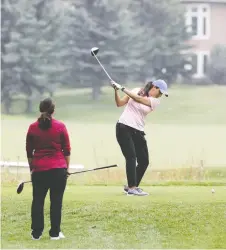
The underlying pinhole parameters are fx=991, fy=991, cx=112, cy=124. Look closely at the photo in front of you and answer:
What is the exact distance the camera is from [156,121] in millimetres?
34531

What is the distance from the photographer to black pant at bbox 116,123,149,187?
9.92m

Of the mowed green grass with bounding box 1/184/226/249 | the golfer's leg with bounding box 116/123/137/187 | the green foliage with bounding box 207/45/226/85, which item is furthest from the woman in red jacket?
the green foliage with bounding box 207/45/226/85

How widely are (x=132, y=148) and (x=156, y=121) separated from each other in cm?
2460

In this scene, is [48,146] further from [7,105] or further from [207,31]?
[207,31]

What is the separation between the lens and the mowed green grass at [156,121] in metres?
29.2

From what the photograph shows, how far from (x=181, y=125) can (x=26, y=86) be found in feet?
18.6

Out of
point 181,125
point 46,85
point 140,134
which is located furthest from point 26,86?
point 140,134

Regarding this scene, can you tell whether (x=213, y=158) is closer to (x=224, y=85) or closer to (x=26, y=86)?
(x=224, y=85)

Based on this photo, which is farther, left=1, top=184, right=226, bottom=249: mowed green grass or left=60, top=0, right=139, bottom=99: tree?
left=60, top=0, right=139, bottom=99: tree

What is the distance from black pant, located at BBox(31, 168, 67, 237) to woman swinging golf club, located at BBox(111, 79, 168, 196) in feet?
5.46

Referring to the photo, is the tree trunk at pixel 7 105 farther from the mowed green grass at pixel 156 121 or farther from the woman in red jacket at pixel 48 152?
the woman in red jacket at pixel 48 152

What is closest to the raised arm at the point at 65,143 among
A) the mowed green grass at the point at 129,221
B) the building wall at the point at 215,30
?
the mowed green grass at the point at 129,221

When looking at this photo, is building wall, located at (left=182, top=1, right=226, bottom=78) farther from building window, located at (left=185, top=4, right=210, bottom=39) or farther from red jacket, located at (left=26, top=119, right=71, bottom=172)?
red jacket, located at (left=26, top=119, right=71, bottom=172)

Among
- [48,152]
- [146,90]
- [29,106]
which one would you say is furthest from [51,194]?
[29,106]
